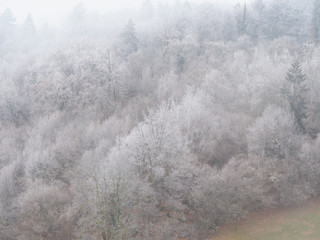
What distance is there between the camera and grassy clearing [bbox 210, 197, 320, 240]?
26266 mm

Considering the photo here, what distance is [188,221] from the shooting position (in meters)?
29.3

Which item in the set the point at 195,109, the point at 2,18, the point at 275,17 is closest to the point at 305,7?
the point at 275,17

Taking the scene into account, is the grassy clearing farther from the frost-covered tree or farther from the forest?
the frost-covered tree

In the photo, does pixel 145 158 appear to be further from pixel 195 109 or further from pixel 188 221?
pixel 195 109

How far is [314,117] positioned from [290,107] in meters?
3.16

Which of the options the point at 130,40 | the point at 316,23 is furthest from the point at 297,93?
the point at 130,40

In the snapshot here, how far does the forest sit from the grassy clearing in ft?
3.32

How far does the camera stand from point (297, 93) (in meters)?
37.6

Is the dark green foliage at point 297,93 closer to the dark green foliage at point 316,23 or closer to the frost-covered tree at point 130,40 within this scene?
the dark green foliage at point 316,23

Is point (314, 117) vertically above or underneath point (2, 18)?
underneath

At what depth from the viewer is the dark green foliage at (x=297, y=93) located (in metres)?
36.8

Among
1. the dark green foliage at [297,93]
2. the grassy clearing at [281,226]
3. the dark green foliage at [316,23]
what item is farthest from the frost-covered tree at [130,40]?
the grassy clearing at [281,226]

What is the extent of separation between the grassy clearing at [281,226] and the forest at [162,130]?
1.01 m

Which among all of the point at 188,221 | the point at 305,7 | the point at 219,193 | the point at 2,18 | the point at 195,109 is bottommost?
the point at 188,221
